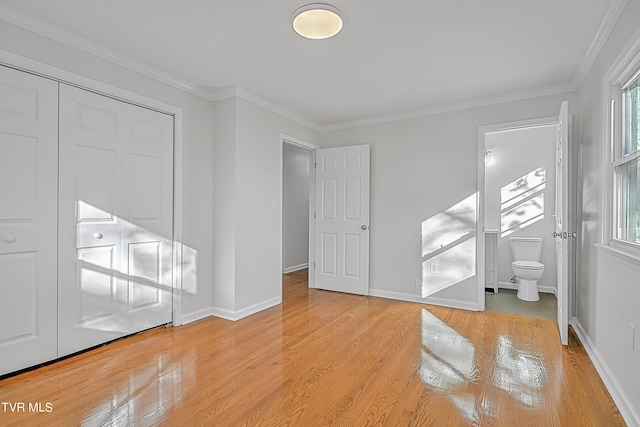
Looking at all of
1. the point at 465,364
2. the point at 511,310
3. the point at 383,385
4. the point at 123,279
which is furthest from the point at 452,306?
the point at 123,279

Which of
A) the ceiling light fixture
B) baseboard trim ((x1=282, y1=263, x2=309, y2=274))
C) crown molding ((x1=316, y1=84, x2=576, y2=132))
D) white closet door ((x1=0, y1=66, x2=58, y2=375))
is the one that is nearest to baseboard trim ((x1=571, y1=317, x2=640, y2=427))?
crown molding ((x1=316, y1=84, x2=576, y2=132))

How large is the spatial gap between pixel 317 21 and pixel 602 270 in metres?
2.59

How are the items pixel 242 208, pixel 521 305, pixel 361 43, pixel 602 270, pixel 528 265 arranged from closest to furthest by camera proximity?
pixel 602 270 → pixel 361 43 → pixel 242 208 → pixel 521 305 → pixel 528 265

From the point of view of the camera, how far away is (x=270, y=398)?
1993 mm

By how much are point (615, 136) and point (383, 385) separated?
87.3 inches

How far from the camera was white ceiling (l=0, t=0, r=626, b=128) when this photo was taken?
212 cm

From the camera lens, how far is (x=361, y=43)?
254cm

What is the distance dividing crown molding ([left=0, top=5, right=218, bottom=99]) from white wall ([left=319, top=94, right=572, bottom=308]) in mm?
2345

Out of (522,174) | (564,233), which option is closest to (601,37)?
(564,233)

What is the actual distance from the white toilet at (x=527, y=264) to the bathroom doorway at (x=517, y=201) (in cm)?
15

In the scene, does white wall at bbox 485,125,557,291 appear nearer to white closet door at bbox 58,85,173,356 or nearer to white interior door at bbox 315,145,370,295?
white interior door at bbox 315,145,370,295

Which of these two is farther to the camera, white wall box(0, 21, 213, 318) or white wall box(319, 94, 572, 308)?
white wall box(319, 94, 572, 308)

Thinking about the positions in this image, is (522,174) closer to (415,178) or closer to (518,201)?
(518,201)

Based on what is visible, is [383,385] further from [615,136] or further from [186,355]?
[615,136]
